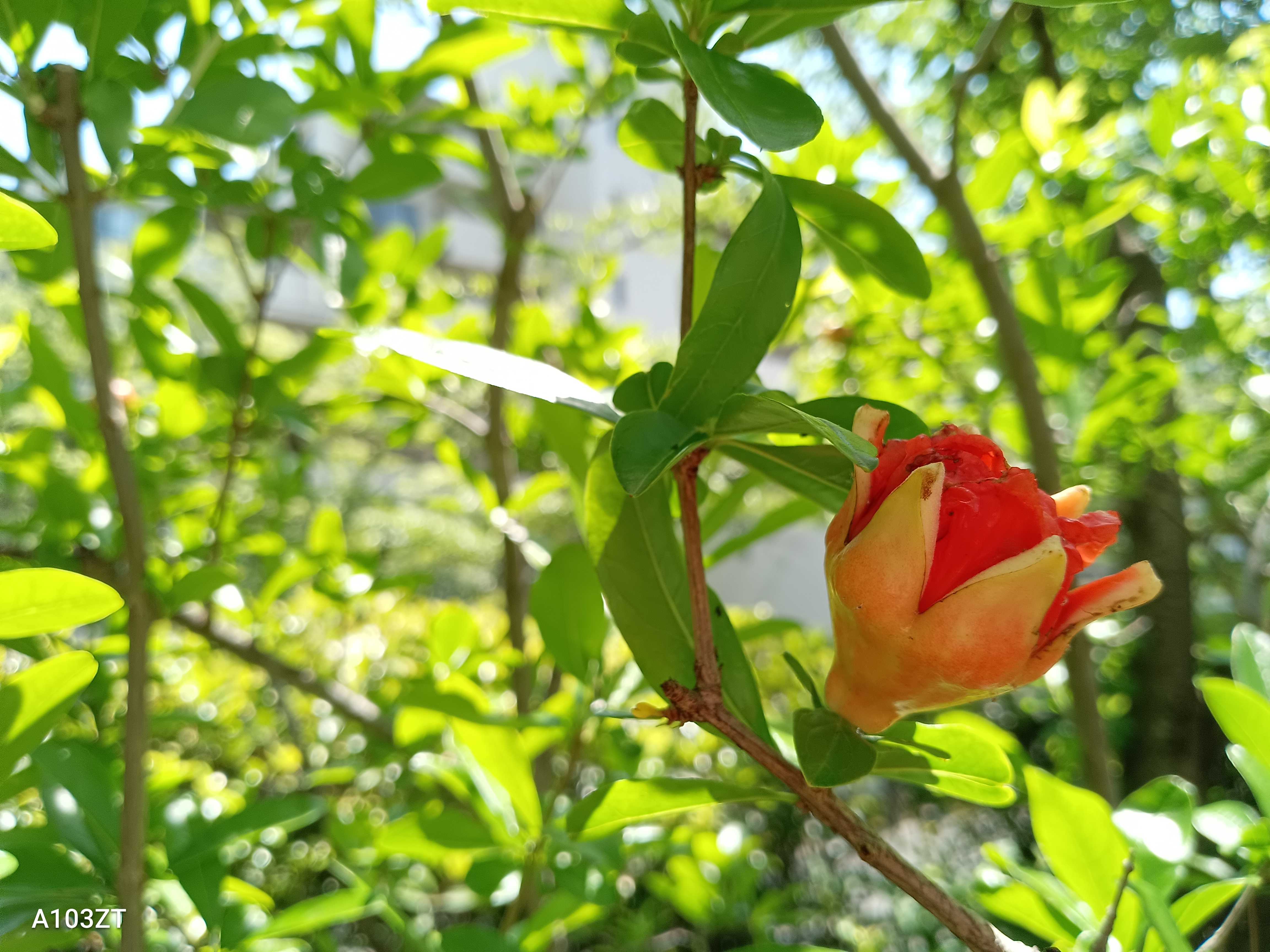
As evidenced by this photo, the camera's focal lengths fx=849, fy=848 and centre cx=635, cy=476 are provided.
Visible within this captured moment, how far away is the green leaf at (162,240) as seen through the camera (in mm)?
641

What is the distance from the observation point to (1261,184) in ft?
3.34

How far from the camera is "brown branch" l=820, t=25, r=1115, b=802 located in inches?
29.9

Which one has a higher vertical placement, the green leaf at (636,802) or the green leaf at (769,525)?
the green leaf at (769,525)

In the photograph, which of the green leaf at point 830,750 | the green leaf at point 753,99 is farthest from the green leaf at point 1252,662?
the green leaf at point 753,99

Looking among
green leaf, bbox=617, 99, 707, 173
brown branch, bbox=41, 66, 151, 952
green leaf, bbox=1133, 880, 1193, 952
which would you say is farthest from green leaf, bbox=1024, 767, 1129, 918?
brown branch, bbox=41, 66, 151, 952

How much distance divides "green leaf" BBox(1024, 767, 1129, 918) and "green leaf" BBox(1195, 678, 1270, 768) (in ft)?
0.23

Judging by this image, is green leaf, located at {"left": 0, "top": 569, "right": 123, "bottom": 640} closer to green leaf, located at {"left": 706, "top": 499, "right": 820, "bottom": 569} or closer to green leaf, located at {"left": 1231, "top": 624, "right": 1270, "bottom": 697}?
green leaf, located at {"left": 706, "top": 499, "right": 820, "bottom": 569}

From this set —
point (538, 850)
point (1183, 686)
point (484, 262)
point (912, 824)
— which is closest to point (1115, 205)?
point (538, 850)

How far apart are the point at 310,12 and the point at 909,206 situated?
1.45 metres

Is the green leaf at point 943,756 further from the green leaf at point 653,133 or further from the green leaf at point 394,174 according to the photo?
the green leaf at point 394,174

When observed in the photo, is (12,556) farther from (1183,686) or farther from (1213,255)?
(1183,686)

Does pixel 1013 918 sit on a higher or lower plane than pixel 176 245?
lower

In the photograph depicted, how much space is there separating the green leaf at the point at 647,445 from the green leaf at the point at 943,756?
17cm

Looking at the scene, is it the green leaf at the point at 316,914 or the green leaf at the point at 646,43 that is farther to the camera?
the green leaf at the point at 316,914
